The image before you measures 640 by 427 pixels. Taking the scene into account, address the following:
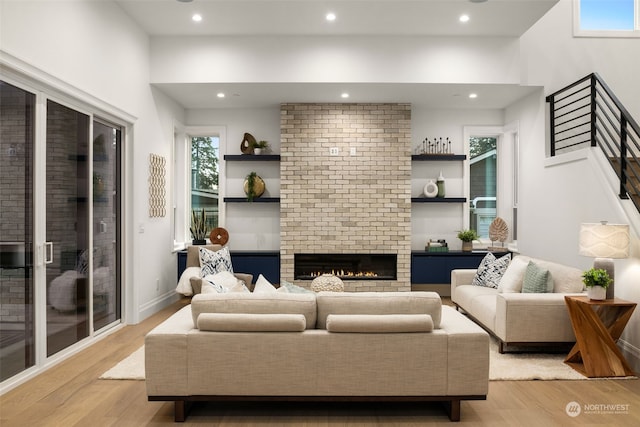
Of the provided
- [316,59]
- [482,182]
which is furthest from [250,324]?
[482,182]

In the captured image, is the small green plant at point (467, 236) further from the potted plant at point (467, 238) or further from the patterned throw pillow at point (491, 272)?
the patterned throw pillow at point (491, 272)

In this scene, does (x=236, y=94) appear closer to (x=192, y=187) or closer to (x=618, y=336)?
(x=192, y=187)

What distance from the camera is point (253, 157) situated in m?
6.97

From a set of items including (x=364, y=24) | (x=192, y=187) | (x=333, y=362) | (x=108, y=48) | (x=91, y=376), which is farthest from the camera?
(x=192, y=187)

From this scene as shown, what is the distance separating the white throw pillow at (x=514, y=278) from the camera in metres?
4.62

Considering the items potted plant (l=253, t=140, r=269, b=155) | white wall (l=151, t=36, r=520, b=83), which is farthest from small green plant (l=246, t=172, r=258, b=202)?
white wall (l=151, t=36, r=520, b=83)

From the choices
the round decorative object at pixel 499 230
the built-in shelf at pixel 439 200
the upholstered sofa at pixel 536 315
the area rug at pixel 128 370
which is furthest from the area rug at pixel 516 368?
the built-in shelf at pixel 439 200

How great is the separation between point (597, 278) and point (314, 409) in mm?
2424

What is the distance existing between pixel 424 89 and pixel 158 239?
397 centimetres

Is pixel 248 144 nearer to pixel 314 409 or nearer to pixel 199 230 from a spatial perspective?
pixel 199 230

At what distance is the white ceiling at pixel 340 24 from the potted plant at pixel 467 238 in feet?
6.37

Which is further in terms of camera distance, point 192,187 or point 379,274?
point 192,187

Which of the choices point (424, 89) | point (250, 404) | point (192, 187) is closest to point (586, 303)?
point (250, 404)

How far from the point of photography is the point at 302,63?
5750 millimetres
